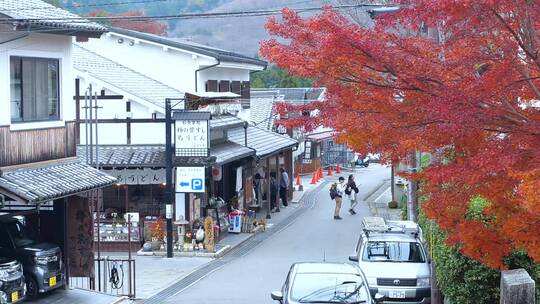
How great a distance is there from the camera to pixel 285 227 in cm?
3738

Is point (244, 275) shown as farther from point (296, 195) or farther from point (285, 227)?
point (296, 195)

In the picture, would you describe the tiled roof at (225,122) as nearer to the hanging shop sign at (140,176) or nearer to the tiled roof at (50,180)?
the hanging shop sign at (140,176)

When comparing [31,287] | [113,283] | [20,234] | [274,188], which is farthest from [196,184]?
[274,188]

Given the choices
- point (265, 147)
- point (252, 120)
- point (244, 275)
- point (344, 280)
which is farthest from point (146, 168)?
point (252, 120)

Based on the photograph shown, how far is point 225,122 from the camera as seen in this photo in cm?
3572

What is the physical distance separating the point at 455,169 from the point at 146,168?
20098mm

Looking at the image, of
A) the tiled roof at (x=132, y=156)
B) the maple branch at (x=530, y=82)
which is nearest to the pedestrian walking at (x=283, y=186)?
the tiled roof at (x=132, y=156)

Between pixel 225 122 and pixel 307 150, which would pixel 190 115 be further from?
pixel 307 150

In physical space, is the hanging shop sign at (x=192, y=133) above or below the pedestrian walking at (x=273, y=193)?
above

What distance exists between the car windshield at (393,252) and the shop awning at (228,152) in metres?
10.5

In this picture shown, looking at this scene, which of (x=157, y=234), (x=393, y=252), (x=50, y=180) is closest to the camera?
(x=50, y=180)

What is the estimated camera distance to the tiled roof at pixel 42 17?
17.1 metres

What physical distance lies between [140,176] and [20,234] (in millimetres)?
11003

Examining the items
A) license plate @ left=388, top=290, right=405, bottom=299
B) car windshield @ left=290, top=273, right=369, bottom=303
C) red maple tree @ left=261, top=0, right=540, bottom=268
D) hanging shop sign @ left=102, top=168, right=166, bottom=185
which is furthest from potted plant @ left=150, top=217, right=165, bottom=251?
red maple tree @ left=261, top=0, right=540, bottom=268
